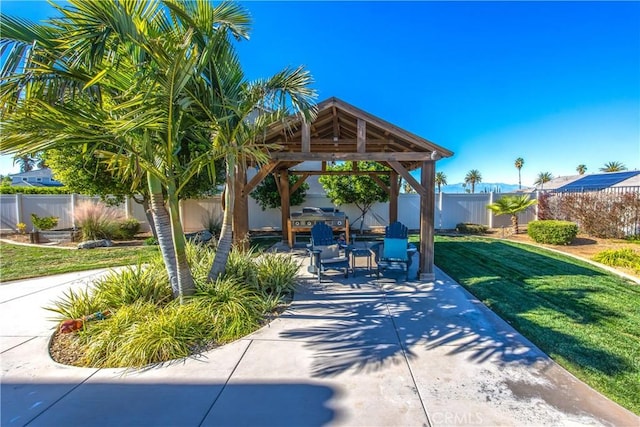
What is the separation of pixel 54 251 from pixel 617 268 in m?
16.3

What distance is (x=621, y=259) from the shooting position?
686 cm

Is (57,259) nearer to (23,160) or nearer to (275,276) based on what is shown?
(23,160)

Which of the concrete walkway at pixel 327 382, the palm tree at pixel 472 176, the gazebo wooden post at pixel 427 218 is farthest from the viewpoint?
the palm tree at pixel 472 176

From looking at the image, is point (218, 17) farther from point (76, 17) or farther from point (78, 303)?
point (78, 303)

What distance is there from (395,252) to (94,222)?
11028 mm

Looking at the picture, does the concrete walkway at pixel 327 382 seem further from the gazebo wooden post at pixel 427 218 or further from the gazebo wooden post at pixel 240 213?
the gazebo wooden post at pixel 240 213

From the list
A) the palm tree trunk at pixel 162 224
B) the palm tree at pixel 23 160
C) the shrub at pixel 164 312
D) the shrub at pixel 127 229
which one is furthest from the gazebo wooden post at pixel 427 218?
the shrub at pixel 127 229

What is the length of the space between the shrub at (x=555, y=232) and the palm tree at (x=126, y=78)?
11.5 meters

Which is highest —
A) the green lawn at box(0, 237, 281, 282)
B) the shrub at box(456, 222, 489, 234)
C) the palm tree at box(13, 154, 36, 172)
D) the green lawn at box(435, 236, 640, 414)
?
the palm tree at box(13, 154, 36, 172)

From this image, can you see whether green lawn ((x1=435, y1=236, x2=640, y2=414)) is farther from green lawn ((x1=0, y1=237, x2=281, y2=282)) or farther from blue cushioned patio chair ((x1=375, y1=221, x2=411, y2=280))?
green lawn ((x1=0, y1=237, x2=281, y2=282))

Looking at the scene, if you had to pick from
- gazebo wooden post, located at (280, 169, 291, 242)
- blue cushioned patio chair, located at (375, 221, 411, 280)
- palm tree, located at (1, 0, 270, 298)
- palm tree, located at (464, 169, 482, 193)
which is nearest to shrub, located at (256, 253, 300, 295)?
palm tree, located at (1, 0, 270, 298)

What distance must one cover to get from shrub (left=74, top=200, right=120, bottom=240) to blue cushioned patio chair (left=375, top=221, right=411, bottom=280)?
408 inches

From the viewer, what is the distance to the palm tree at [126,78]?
9.42ft

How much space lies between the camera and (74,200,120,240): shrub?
10.1 metres
